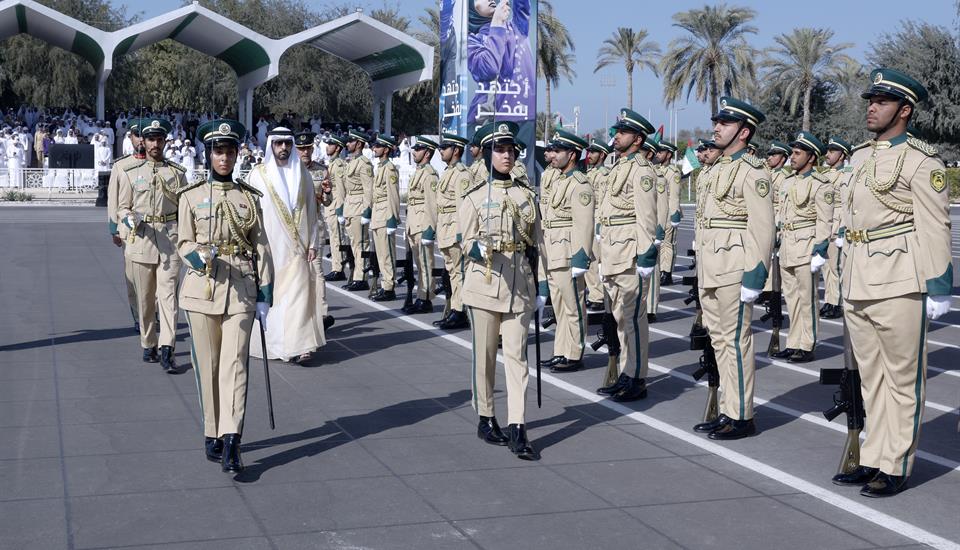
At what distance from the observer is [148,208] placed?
34.1ft

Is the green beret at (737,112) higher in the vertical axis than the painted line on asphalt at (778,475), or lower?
higher

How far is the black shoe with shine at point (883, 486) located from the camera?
21.1 feet

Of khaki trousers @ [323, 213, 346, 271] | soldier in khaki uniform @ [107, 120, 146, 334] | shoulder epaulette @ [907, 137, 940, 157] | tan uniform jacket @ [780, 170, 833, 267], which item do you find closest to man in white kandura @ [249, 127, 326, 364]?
soldier in khaki uniform @ [107, 120, 146, 334]

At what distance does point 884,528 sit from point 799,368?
4969 mm

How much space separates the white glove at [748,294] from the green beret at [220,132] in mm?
3372

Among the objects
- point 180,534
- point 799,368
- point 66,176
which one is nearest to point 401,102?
point 66,176

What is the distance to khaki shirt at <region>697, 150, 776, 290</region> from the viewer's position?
304 inches

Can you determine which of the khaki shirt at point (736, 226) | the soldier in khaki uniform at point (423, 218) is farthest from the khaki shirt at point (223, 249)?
the soldier in khaki uniform at point (423, 218)

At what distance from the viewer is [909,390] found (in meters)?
6.52

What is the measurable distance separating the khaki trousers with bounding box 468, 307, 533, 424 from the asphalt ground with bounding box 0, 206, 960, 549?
0.30m

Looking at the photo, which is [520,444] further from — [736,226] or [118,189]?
[118,189]

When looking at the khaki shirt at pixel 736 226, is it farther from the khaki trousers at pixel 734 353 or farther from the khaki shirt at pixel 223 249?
the khaki shirt at pixel 223 249

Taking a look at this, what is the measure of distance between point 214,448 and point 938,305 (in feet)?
13.9

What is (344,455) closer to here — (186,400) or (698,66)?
(186,400)
